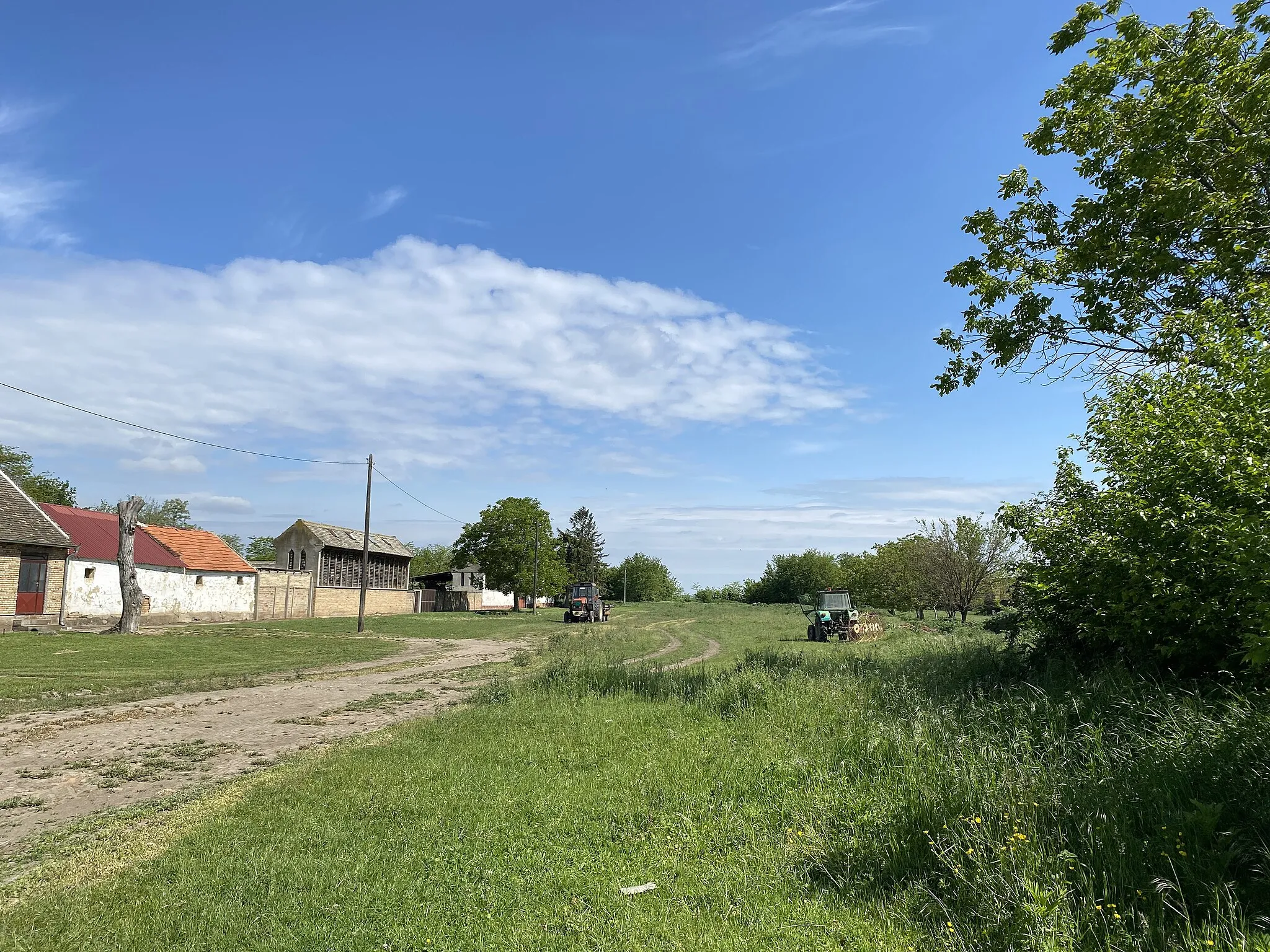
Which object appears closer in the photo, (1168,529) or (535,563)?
(1168,529)

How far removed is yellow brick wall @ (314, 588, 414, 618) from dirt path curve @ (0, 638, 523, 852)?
3392 cm

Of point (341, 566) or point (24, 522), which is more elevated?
point (24, 522)

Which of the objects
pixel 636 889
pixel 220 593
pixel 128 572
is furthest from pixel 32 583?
pixel 636 889

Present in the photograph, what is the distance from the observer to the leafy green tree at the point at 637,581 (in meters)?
107

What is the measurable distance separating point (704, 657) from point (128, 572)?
24.8 m

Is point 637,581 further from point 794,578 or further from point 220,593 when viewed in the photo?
point 220,593

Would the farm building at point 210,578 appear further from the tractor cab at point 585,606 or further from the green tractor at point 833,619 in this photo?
the green tractor at point 833,619

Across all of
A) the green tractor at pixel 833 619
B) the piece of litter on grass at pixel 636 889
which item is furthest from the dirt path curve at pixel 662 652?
the piece of litter on grass at pixel 636 889

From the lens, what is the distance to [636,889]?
15.0ft

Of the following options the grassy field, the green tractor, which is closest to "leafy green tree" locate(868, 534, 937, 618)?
the green tractor

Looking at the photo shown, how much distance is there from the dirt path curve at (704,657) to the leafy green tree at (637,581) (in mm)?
78017

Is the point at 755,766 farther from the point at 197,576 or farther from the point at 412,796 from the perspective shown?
the point at 197,576

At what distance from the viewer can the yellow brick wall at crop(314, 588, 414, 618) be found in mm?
49000

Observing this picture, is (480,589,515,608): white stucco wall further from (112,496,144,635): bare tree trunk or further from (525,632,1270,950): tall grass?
(525,632,1270,950): tall grass
